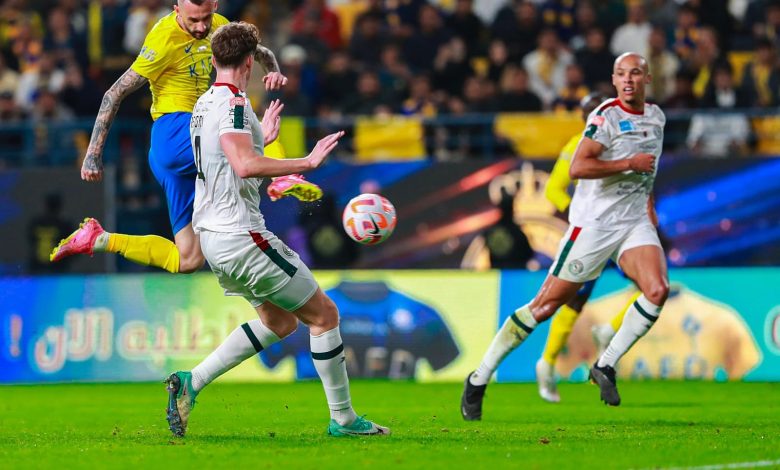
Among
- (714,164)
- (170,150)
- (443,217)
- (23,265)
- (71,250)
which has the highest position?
(170,150)

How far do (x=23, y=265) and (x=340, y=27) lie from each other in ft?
19.3

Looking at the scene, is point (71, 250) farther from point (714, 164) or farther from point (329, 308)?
point (714, 164)

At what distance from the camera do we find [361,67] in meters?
19.7

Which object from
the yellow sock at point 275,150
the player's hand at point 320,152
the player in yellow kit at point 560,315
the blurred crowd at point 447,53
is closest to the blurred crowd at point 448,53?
the blurred crowd at point 447,53

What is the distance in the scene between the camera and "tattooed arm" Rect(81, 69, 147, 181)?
9.58 m

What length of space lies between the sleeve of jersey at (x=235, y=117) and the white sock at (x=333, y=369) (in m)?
1.40

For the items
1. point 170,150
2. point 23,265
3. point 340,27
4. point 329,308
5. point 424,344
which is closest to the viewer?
point 329,308

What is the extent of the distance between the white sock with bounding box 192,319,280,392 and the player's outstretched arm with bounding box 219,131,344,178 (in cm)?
136

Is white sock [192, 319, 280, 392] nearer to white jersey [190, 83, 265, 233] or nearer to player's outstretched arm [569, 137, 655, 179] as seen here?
white jersey [190, 83, 265, 233]

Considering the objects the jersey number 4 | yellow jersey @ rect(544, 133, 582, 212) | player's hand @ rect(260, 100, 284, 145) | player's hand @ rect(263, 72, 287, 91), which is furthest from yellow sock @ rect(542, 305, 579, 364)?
the jersey number 4

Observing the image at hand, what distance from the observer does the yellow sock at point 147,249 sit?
9.73 meters

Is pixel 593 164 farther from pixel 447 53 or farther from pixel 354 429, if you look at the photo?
pixel 447 53

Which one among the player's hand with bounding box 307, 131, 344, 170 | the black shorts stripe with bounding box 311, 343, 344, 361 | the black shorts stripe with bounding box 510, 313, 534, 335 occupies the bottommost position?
the black shorts stripe with bounding box 510, 313, 534, 335

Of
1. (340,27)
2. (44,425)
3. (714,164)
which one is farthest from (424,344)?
(340,27)
